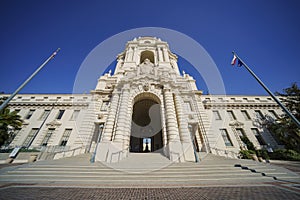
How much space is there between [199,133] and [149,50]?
24.0 m

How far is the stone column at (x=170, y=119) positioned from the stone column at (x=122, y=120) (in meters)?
4.56

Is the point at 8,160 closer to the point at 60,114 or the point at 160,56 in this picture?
the point at 60,114

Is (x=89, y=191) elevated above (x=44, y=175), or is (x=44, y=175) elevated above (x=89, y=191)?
(x=44, y=175)

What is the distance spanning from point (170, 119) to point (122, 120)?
202 inches

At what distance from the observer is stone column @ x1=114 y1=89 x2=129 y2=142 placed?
11416 millimetres

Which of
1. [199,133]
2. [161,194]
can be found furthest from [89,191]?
[199,133]

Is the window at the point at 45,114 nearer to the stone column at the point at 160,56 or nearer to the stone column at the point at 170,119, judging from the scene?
the stone column at the point at 170,119

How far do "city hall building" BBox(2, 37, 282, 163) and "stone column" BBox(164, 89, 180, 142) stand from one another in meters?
0.09

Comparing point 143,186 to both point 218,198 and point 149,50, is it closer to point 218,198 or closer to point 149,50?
point 218,198

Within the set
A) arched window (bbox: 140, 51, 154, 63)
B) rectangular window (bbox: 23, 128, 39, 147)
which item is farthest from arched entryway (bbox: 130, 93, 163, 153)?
arched window (bbox: 140, 51, 154, 63)

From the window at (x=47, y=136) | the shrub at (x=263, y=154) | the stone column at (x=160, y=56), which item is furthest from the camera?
the stone column at (x=160, y=56)

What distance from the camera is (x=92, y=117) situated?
56.7 feet

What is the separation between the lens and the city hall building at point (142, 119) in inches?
475

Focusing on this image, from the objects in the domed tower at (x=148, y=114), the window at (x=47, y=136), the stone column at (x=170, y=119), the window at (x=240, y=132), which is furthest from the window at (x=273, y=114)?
the window at (x=47, y=136)
